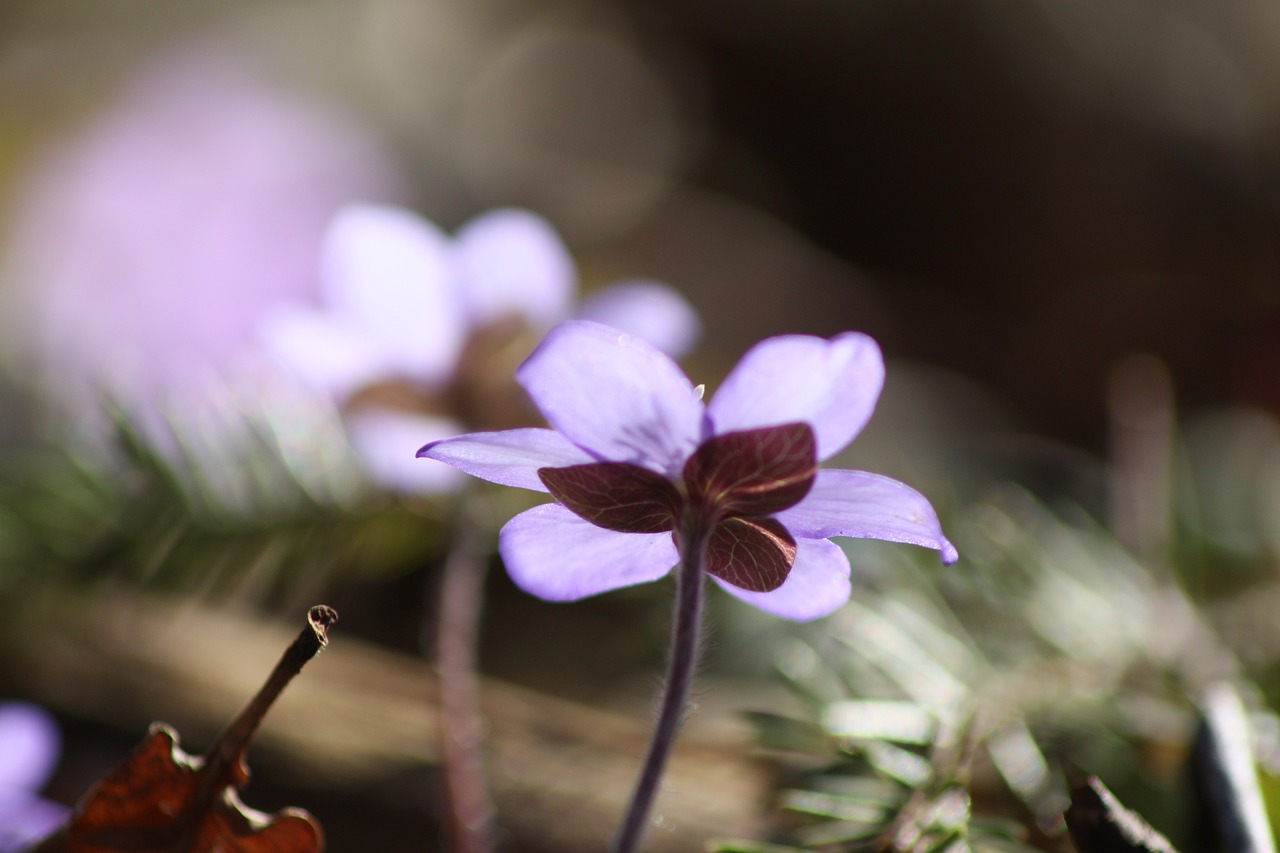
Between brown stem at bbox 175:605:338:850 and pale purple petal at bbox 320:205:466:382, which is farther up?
pale purple petal at bbox 320:205:466:382

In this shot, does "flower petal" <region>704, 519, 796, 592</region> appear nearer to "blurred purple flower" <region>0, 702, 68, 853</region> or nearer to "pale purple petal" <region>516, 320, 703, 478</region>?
"pale purple petal" <region>516, 320, 703, 478</region>

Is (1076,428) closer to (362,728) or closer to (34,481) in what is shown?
(362,728)

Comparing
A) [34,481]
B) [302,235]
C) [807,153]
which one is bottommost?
[34,481]

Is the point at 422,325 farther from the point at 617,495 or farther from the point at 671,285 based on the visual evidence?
the point at 671,285

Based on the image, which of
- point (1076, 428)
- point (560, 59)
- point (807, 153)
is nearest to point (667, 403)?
point (1076, 428)

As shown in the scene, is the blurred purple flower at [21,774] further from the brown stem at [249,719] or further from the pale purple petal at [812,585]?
the pale purple petal at [812,585]

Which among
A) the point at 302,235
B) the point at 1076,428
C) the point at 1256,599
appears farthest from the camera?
the point at 1076,428

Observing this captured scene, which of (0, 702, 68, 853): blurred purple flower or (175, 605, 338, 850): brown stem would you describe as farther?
(0, 702, 68, 853): blurred purple flower

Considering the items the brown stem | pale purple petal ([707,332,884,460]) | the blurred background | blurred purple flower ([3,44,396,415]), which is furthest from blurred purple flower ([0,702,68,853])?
blurred purple flower ([3,44,396,415])
